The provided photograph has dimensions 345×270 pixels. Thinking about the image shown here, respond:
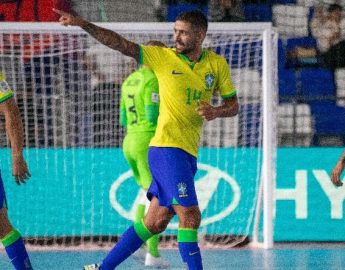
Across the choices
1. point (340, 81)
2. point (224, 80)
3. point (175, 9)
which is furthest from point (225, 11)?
point (224, 80)

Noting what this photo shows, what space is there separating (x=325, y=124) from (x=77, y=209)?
291 centimetres

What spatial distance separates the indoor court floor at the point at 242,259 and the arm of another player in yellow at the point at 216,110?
1.97 metres

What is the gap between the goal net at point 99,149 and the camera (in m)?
10.1

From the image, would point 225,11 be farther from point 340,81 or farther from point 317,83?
point 340,81

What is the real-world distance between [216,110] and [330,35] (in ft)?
19.4

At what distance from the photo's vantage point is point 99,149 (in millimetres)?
10172

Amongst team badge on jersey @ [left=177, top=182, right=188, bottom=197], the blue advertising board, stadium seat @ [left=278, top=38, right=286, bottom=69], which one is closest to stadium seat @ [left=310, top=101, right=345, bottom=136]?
stadium seat @ [left=278, top=38, right=286, bottom=69]

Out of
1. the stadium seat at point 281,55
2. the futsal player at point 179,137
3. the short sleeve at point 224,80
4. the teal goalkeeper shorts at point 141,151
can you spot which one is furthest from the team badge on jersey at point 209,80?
the stadium seat at point 281,55

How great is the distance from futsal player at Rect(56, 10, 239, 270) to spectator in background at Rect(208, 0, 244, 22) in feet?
17.8

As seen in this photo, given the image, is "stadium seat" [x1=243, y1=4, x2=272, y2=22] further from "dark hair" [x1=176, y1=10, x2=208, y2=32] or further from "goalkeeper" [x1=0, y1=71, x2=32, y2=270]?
"goalkeeper" [x1=0, y1=71, x2=32, y2=270]

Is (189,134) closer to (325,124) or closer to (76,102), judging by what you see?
(76,102)

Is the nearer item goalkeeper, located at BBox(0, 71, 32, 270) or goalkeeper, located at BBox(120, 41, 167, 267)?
goalkeeper, located at BBox(0, 71, 32, 270)

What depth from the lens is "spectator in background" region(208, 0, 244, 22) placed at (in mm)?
12047

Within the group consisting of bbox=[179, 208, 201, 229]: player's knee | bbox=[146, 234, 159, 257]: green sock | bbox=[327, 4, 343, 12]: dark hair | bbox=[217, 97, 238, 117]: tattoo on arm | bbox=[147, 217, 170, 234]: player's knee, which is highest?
bbox=[327, 4, 343, 12]: dark hair
